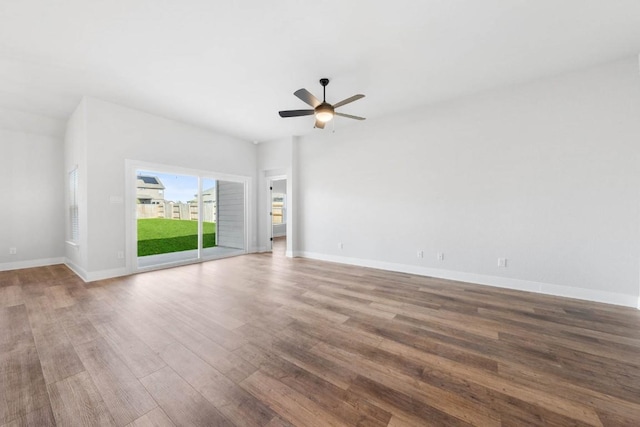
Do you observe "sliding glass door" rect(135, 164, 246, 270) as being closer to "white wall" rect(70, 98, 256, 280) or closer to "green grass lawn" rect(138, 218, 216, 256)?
"green grass lawn" rect(138, 218, 216, 256)

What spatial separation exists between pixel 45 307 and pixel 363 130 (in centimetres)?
587

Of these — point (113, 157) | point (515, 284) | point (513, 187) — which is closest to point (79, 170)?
point (113, 157)

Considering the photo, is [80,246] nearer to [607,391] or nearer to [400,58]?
[400,58]

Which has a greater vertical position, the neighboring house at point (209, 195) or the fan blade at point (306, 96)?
the fan blade at point (306, 96)

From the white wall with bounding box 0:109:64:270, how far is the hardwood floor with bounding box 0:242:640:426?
2.41 metres

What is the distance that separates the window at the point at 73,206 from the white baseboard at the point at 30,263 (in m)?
0.81

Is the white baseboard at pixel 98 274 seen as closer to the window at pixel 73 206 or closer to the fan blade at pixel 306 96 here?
the window at pixel 73 206

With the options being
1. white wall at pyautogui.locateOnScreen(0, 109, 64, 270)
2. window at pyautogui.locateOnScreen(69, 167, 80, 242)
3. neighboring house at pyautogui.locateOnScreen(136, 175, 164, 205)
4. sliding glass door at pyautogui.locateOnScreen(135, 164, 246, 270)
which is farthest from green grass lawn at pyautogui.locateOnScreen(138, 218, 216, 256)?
white wall at pyautogui.locateOnScreen(0, 109, 64, 270)

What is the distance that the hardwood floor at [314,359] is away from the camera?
4.63ft

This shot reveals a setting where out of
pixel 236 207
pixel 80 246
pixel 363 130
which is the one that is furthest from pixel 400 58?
pixel 80 246

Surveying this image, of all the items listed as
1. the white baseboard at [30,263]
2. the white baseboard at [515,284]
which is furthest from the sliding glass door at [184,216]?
the white baseboard at [515,284]

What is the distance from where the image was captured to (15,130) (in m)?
4.92

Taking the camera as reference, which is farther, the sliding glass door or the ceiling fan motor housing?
the sliding glass door

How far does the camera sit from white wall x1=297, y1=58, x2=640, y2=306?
10.1 feet
